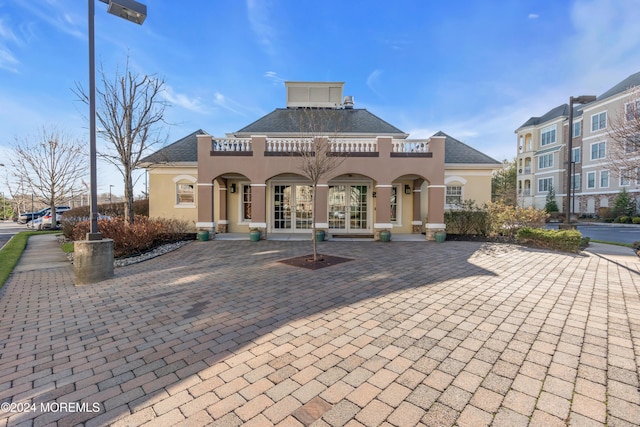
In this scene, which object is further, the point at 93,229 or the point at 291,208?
the point at 291,208

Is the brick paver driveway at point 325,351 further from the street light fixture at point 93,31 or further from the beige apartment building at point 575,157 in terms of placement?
the beige apartment building at point 575,157

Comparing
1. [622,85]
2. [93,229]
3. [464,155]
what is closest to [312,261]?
[93,229]

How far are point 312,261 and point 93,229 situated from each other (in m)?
5.23

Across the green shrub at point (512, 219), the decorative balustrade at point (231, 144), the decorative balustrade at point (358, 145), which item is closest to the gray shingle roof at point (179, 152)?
the decorative balustrade at point (231, 144)

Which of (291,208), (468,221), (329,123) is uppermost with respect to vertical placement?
(329,123)

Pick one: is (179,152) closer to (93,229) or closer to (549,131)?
(93,229)

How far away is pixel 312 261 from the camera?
770cm

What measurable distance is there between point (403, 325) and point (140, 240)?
9114mm

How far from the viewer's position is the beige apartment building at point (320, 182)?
11992 millimetres

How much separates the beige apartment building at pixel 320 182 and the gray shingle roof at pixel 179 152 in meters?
0.05

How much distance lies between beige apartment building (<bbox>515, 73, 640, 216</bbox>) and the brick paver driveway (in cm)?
2721

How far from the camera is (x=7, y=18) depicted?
7508 millimetres

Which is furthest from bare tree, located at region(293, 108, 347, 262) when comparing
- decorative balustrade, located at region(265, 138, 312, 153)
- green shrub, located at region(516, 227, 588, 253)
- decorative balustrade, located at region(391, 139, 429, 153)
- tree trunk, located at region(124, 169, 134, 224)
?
green shrub, located at region(516, 227, 588, 253)

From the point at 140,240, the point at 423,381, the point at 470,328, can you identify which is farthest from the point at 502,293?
the point at 140,240
